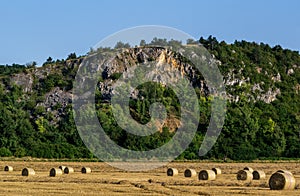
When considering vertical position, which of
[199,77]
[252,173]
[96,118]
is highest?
[199,77]

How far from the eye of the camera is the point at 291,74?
478ft

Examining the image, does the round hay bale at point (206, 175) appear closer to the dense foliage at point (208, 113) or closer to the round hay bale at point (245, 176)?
the round hay bale at point (245, 176)

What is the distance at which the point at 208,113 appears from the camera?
10606 cm

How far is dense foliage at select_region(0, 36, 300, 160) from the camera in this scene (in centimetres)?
8562

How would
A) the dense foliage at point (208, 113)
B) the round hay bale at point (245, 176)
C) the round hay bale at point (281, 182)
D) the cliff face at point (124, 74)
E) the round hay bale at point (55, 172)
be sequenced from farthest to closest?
the cliff face at point (124, 74) < the dense foliage at point (208, 113) < the round hay bale at point (55, 172) < the round hay bale at point (245, 176) < the round hay bale at point (281, 182)

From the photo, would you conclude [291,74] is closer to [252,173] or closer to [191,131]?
[191,131]

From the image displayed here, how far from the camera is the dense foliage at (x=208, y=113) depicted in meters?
85.6

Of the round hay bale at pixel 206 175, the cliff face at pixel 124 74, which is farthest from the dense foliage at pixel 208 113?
the round hay bale at pixel 206 175

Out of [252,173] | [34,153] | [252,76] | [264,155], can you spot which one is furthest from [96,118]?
[252,173]

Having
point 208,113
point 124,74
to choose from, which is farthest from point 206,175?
point 124,74

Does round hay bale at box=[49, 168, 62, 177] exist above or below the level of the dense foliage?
below

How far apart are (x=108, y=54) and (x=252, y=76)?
30.2m

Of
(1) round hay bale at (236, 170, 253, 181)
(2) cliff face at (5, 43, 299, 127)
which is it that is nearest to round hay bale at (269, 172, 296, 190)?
(1) round hay bale at (236, 170, 253, 181)

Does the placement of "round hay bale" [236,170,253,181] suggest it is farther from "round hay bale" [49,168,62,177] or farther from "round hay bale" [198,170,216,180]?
"round hay bale" [49,168,62,177]
